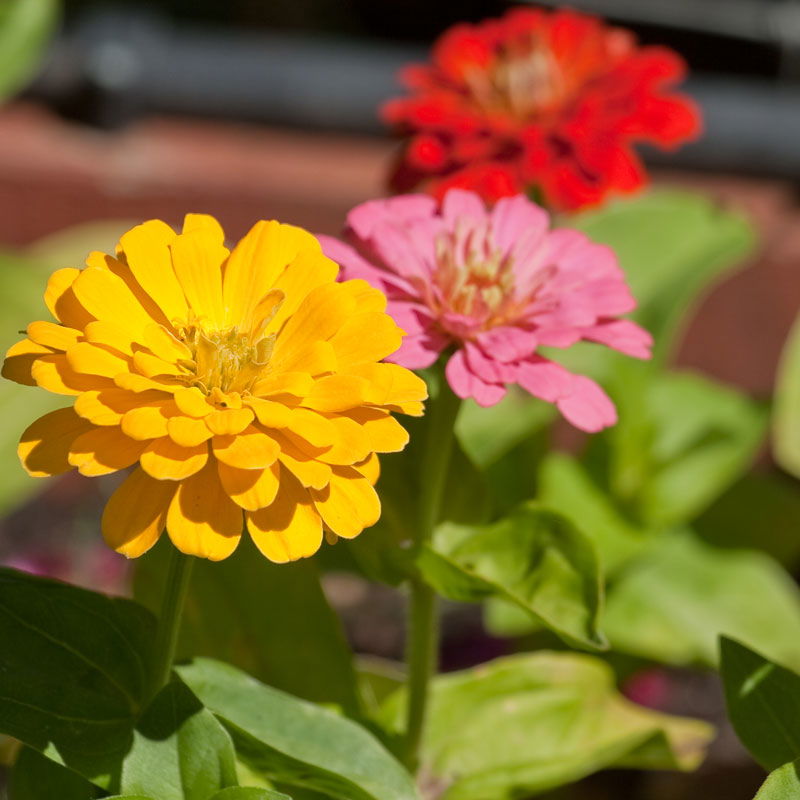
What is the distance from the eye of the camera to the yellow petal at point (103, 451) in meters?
0.41

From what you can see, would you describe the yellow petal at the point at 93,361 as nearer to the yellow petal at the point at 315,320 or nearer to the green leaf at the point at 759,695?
the yellow petal at the point at 315,320

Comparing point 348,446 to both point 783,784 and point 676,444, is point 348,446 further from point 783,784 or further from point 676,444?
point 676,444

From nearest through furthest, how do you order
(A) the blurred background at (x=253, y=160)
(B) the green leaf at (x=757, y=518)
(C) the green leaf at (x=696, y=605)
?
1. (C) the green leaf at (x=696, y=605)
2. (B) the green leaf at (x=757, y=518)
3. (A) the blurred background at (x=253, y=160)

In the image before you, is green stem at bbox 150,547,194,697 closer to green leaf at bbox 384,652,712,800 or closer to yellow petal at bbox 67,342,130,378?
yellow petal at bbox 67,342,130,378

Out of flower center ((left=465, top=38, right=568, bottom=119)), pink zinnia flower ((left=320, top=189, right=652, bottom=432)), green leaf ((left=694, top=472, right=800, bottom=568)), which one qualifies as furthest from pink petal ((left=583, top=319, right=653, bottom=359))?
green leaf ((left=694, top=472, right=800, bottom=568))

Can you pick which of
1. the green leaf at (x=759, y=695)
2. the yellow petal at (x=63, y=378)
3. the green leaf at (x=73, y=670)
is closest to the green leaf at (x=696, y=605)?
the green leaf at (x=759, y=695)

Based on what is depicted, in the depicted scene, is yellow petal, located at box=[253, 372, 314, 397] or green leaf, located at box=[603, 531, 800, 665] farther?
green leaf, located at box=[603, 531, 800, 665]

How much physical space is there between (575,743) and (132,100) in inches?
37.8

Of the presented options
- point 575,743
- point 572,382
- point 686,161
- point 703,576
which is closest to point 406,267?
point 572,382

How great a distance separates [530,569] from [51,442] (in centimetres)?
25

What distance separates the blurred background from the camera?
4.36ft

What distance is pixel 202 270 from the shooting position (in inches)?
19.2

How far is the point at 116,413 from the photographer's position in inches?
16.5

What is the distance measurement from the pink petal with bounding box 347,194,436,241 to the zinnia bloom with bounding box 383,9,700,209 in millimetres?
117
